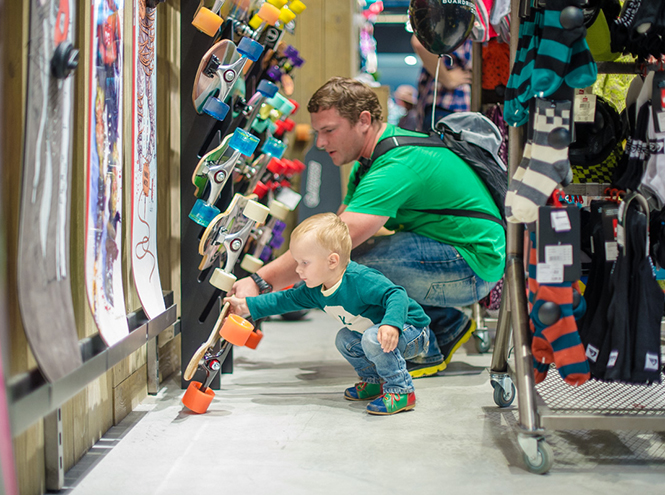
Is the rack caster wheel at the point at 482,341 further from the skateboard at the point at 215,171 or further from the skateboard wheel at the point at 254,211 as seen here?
the skateboard at the point at 215,171

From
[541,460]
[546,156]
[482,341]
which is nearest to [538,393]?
[541,460]

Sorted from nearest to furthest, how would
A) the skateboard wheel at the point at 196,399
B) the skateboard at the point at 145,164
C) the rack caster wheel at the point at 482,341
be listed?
the skateboard at the point at 145,164
the skateboard wheel at the point at 196,399
the rack caster wheel at the point at 482,341

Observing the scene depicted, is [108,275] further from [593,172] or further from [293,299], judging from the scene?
[593,172]

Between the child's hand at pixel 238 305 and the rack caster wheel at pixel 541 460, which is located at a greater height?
the child's hand at pixel 238 305

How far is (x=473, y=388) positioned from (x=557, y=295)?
75 centimetres

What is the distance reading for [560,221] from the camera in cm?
133

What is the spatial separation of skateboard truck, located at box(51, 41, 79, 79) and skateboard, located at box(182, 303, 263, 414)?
2.62 ft

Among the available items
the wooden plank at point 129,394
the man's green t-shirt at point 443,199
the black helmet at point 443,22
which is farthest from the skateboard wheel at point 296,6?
the wooden plank at point 129,394

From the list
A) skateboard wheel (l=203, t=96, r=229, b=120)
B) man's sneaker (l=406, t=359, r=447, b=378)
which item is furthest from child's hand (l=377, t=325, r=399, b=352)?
skateboard wheel (l=203, t=96, r=229, b=120)

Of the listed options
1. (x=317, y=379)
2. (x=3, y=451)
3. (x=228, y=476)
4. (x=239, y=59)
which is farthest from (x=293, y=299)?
(x=3, y=451)

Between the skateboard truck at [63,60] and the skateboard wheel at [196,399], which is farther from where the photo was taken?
the skateboard wheel at [196,399]

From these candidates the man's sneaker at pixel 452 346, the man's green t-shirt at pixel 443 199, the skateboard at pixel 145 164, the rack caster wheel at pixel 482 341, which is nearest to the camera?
the skateboard at pixel 145 164

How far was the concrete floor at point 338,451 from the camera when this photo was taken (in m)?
1.24

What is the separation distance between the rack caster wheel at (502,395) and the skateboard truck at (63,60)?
1.33m
